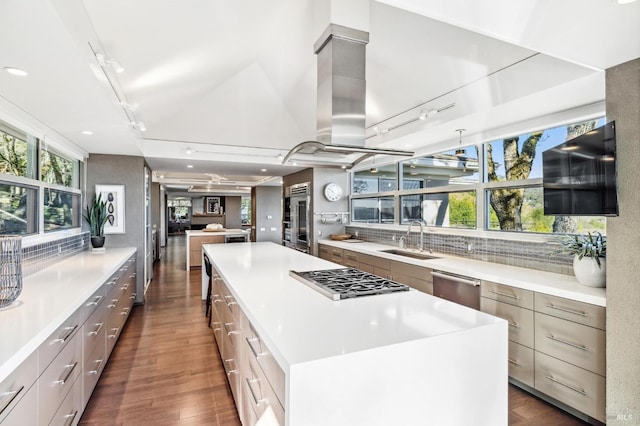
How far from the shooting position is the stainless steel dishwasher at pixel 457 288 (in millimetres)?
2748

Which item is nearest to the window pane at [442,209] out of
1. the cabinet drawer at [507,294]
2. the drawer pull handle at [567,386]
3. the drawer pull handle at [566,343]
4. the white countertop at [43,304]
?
the cabinet drawer at [507,294]

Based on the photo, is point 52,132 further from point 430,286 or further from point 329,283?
point 430,286

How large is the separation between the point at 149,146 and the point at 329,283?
3.90 m

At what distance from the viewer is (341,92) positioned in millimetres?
2150

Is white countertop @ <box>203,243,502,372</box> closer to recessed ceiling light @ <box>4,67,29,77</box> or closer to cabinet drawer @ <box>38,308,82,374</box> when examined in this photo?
cabinet drawer @ <box>38,308,82,374</box>

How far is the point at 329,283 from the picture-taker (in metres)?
2.02

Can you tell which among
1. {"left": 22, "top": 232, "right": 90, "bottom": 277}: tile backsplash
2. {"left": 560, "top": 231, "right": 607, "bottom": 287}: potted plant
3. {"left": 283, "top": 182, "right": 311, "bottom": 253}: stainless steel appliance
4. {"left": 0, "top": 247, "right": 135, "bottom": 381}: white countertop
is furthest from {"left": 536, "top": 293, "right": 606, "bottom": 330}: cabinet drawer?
{"left": 283, "top": 182, "right": 311, "bottom": 253}: stainless steel appliance

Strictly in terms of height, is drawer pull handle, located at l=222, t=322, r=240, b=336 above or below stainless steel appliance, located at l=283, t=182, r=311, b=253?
below

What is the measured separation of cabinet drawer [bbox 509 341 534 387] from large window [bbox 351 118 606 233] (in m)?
1.09

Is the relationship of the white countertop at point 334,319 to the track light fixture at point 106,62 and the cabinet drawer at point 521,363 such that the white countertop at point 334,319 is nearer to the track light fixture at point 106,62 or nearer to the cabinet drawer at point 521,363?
the cabinet drawer at point 521,363

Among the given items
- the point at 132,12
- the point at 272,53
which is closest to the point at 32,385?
the point at 132,12

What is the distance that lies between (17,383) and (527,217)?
3659 millimetres

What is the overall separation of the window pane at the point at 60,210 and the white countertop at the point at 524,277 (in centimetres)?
368

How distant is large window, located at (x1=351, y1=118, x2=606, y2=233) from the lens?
9.63 feet
